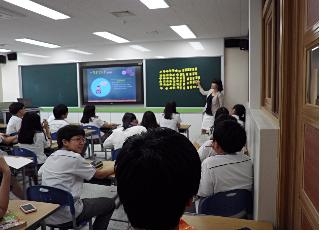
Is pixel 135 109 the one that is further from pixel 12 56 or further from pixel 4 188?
pixel 4 188

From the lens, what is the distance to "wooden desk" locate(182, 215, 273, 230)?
1731mm

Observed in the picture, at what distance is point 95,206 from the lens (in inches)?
104

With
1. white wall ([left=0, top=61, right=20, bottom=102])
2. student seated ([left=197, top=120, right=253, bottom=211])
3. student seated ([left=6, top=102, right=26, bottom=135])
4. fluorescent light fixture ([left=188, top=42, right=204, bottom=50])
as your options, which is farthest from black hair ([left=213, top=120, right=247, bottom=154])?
white wall ([left=0, top=61, right=20, bottom=102])

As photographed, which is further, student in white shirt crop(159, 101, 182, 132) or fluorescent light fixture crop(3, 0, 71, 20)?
student in white shirt crop(159, 101, 182, 132)

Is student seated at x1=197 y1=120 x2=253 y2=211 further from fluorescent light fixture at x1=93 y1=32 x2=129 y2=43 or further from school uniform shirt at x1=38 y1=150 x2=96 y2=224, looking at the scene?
fluorescent light fixture at x1=93 y1=32 x2=129 y2=43

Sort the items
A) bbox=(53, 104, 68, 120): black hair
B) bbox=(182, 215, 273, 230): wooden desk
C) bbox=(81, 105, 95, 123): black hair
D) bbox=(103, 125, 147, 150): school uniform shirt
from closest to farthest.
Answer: bbox=(182, 215, 273, 230): wooden desk → bbox=(103, 125, 147, 150): school uniform shirt → bbox=(53, 104, 68, 120): black hair → bbox=(81, 105, 95, 123): black hair

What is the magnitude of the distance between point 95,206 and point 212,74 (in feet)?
19.5

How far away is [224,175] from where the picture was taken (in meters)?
2.16

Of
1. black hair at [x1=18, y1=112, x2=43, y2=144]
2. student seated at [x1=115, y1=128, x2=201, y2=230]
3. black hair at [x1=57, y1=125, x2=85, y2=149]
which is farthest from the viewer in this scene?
black hair at [x1=18, y1=112, x2=43, y2=144]

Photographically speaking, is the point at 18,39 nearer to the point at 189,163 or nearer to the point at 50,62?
the point at 50,62

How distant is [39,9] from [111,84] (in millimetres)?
4175

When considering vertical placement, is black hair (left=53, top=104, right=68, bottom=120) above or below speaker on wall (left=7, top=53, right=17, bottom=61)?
below

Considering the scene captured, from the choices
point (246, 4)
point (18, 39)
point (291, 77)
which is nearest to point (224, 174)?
point (291, 77)

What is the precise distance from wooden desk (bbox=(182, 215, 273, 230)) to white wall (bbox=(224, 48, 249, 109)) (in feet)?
20.8
